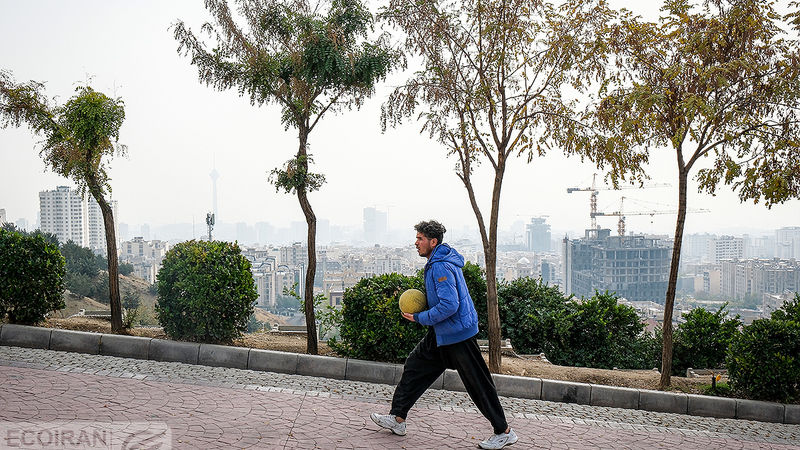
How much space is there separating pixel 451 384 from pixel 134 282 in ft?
48.9

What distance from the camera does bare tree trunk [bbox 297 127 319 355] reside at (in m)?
8.42

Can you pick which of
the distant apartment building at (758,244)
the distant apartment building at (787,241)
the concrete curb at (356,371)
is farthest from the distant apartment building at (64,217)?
the distant apartment building at (758,244)

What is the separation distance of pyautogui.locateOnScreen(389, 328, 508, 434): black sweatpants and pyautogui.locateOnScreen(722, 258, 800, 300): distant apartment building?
851 centimetres

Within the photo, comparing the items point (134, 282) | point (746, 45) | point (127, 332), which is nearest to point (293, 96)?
point (127, 332)

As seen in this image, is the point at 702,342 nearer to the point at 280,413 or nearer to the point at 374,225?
the point at 280,413

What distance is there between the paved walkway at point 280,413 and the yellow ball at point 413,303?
1.10m

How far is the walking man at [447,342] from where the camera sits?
16.1 feet

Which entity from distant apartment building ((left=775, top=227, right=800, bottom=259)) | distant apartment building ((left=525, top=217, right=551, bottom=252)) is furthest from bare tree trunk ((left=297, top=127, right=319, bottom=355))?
distant apartment building ((left=525, top=217, right=551, bottom=252))

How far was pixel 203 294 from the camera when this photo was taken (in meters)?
7.80

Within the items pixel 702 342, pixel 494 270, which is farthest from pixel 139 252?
pixel 702 342

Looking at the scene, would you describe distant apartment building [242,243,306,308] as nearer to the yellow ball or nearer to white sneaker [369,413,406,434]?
white sneaker [369,413,406,434]

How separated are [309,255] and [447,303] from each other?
4132 millimetres

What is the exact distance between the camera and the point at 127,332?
8.62 m

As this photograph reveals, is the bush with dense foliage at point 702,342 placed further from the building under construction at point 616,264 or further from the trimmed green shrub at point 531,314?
the building under construction at point 616,264
